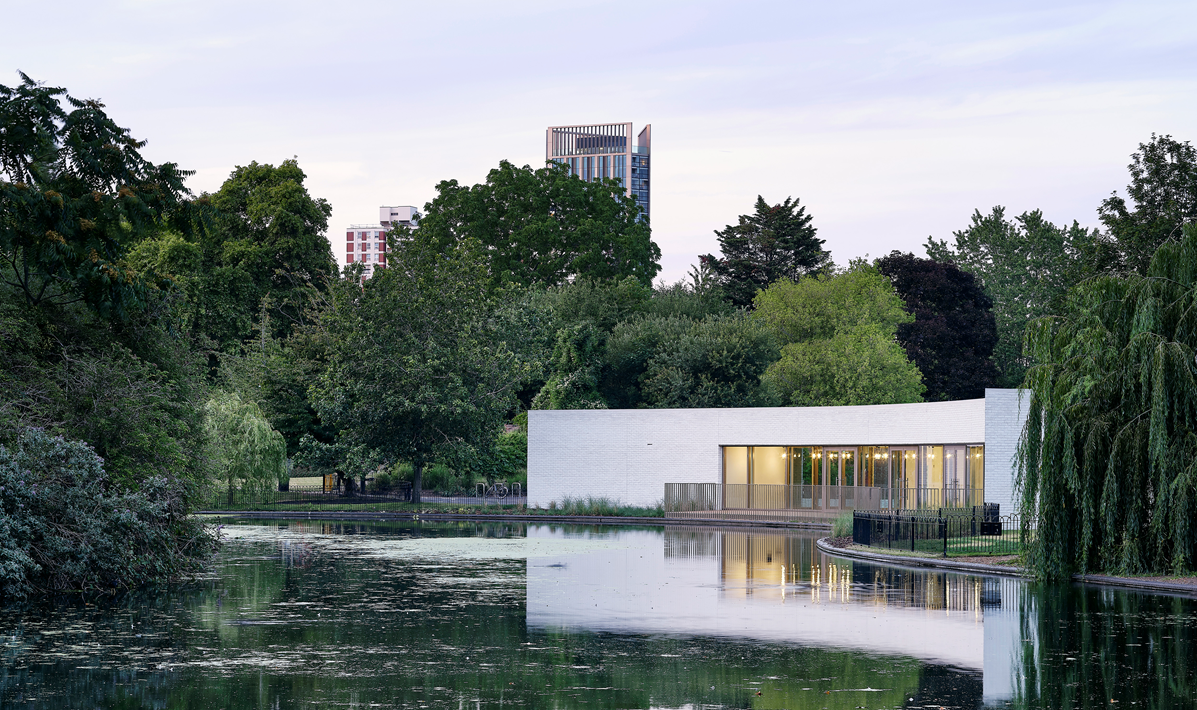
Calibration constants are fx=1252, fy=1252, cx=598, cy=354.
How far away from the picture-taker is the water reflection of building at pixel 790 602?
610 inches

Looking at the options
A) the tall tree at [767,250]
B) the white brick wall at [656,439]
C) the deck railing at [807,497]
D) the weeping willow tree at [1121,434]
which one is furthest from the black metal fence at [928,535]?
the tall tree at [767,250]

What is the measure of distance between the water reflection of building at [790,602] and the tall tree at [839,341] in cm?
3439

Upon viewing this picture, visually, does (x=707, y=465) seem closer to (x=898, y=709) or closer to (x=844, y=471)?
(x=844, y=471)

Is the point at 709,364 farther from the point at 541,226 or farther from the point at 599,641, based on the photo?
the point at 599,641

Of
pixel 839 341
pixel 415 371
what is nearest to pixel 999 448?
pixel 415 371

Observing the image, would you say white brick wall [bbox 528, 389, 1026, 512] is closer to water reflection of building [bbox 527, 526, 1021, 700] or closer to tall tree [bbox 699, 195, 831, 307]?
water reflection of building [bbox 527, 526, 1021, 700]

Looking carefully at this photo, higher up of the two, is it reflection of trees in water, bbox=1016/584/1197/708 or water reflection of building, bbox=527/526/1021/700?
reflection of trees in water, bbox=1016/584/1197/708

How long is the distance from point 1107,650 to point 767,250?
221ft

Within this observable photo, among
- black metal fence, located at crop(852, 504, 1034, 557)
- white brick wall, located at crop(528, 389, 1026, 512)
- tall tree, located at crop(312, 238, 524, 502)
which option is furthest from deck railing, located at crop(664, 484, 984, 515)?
tall tree, located at crop(312, 238, 524, 502)

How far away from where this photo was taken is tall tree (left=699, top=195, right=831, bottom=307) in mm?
80125

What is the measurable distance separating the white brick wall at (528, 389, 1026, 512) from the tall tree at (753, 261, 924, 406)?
47.8 feet

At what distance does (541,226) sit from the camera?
3374 inches

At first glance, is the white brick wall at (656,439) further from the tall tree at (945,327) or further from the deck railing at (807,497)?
the tall tree at (945,327)

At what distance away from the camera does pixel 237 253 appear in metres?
65.6
